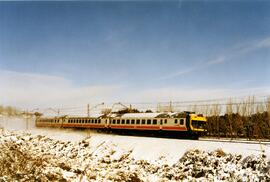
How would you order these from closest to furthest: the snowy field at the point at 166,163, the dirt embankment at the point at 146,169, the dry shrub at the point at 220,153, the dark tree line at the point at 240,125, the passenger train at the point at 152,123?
the dirt embankment at the point at 146,169, the snowy field at the point at 166,163, the dry shrub at the point at 220,153, the passenger train at the point at 152,123, the dark tree line at the point at 240,125

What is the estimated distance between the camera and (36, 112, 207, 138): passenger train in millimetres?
27047

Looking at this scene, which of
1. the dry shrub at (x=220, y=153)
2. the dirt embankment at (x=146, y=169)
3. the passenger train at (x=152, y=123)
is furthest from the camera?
the passenger train at (x=152, y=123)

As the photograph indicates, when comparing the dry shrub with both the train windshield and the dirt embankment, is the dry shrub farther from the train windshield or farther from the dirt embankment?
the train windshield

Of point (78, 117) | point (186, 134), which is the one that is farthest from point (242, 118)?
point (78, 117)

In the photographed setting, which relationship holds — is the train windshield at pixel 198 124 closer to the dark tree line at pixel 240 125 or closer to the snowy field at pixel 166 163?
the dark tree line at pixel 240 125

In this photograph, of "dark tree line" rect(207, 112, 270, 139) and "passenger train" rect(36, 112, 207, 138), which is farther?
"dark tree line" rect(207, 112, 270, 139)

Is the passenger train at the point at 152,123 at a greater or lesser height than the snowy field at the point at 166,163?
greater

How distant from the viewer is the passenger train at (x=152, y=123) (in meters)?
27.0

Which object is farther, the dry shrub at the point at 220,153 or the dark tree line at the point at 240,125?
the dark tree line at the point at 240,125

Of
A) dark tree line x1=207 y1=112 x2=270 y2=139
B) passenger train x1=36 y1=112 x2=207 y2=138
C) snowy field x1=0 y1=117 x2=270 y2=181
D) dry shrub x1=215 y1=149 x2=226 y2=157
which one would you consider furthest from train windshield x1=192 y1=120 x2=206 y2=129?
dry shrub x1=215 y1=149 x2=226 y2=157

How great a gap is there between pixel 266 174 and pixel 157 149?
8.67 meters

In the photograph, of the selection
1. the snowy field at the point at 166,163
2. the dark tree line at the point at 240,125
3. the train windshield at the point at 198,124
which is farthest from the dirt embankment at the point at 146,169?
the dark tree line at the point at 240,125

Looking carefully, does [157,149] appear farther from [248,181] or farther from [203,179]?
[248,181]

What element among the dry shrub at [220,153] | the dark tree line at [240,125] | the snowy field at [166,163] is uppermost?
the dark tree line at [240,125]
